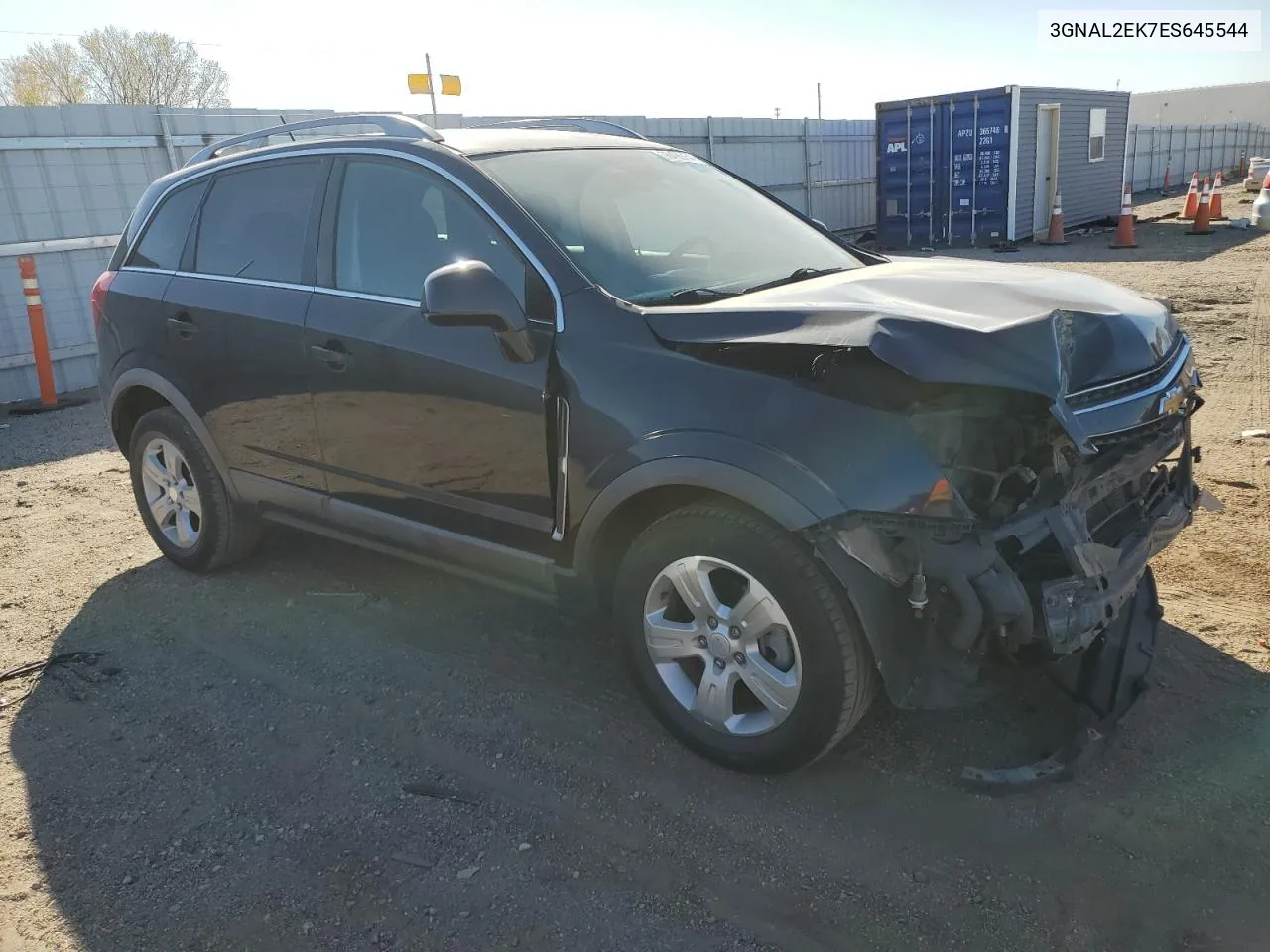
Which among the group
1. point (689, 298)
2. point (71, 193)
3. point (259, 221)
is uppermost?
point (71, 193)

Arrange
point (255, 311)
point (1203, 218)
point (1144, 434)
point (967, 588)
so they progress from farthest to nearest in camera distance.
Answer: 1. point (1203, 218)
2. point (255, 311)
3. point (1144, 434)
4. point (967, 588)

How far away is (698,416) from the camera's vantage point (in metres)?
2.82

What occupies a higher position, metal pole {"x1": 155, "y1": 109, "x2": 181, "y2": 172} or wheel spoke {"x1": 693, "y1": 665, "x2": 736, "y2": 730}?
metal pole {"x1": 155, "y1": 109, "x2": 181, "y2": 172}

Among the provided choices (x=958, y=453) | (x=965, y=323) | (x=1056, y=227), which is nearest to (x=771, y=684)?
(x=958, y=453)

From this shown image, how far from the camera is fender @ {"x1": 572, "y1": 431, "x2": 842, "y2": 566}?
2.63m

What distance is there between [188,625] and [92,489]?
284 cm

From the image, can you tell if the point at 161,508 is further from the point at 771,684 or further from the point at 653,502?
the point at 771,684

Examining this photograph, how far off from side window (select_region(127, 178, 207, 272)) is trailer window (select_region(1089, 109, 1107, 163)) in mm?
19877

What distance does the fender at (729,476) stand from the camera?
8.64 ft

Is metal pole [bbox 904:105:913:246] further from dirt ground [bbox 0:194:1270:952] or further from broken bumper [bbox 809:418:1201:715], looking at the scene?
broken bumper [bbox 809:418:1201:715]

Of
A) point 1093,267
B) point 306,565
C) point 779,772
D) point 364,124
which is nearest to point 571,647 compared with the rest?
point 779,772

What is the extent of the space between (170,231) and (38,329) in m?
5.69

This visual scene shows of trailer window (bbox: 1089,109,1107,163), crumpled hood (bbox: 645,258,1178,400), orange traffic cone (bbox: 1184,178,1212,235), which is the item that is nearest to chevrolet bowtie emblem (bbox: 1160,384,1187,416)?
crumpled hood (bbox: 645,258,1178,400)

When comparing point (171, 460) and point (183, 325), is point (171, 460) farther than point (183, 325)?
Yes
